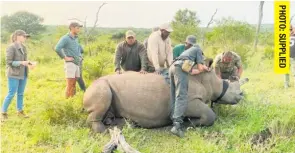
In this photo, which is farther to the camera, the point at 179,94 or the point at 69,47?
the point at 69,47

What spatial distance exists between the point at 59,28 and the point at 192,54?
2317 centimetres

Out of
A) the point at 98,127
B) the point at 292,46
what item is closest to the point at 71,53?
the point at 98,127

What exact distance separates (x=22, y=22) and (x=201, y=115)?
4577 cm

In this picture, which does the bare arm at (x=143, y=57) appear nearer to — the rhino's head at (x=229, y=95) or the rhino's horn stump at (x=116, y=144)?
the rhino's head at (x=229, y=95)

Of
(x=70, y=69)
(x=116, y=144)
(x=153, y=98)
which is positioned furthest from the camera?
(x=70, y=69)

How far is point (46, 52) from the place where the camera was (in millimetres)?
23828

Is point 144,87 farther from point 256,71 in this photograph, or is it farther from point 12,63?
point 256,71

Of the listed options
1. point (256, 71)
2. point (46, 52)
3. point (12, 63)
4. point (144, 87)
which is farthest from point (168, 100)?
point (46, 52)

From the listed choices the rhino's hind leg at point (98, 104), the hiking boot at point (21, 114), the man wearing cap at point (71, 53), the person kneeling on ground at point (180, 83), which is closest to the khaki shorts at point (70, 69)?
the man wearing cap at point (71, 53)

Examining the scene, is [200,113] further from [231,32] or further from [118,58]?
[231,32]

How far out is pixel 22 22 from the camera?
161ft

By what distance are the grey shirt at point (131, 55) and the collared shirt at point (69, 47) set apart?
1.00m

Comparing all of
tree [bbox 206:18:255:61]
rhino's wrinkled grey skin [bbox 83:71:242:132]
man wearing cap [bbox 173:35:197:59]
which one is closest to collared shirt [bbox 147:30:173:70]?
man wearing cap [bbox 173:35:197:59]

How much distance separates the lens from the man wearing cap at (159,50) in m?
7.49
